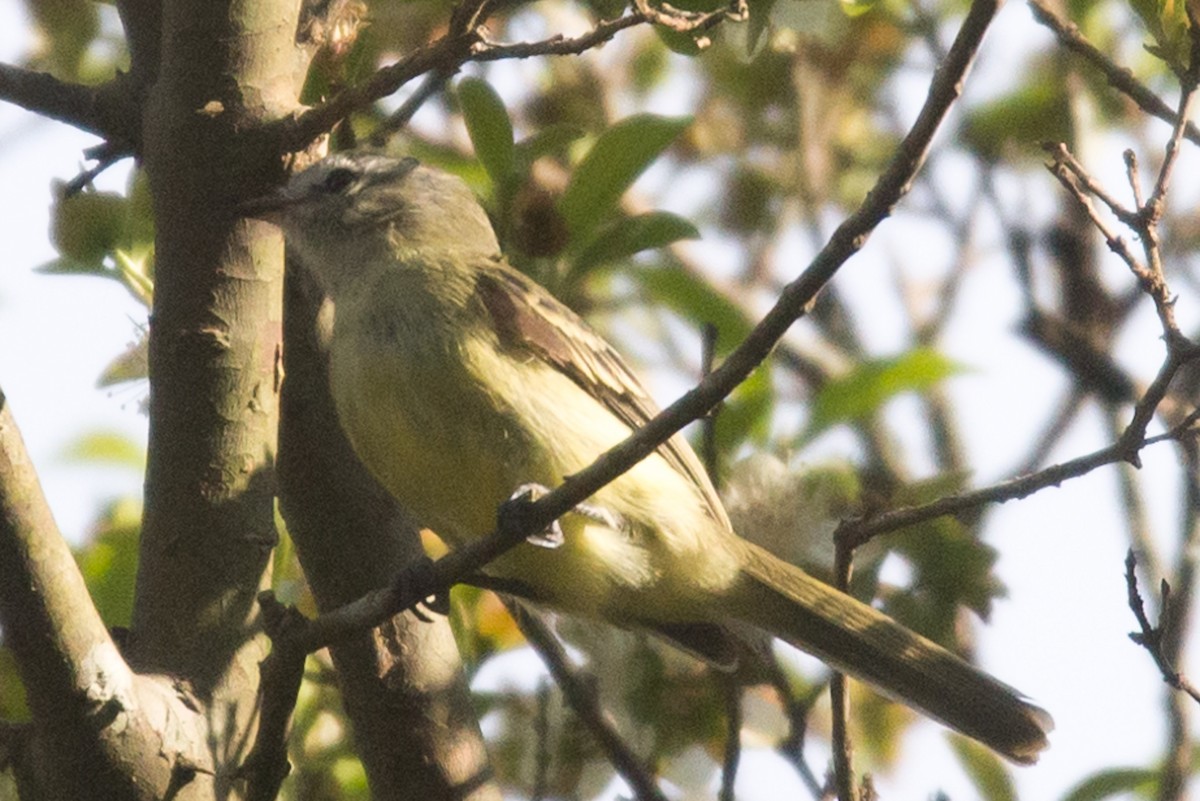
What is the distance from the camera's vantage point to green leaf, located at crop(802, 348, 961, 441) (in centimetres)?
429

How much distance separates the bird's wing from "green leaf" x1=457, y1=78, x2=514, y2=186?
28 cm

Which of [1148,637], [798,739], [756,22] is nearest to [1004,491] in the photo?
[1148,637]

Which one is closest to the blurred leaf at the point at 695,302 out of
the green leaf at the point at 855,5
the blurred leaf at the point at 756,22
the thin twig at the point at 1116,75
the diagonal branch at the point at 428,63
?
the green leaf at the point at 855,5

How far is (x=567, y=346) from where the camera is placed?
4055mm

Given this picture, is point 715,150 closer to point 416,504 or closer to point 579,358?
point 579,358

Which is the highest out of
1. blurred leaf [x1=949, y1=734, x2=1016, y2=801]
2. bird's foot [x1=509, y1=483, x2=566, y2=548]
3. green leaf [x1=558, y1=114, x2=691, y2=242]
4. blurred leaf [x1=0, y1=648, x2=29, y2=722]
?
green leaf [x1=558, y1=114, x2=691, y2=242]

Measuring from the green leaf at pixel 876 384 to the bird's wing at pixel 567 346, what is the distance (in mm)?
438

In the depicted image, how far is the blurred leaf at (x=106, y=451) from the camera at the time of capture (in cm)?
520

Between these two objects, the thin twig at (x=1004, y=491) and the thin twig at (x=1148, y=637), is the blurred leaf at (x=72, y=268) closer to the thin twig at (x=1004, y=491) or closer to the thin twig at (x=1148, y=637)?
the thin twig at (x=1004, y=491)

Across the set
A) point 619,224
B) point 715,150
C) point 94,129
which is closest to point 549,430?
point 619,224

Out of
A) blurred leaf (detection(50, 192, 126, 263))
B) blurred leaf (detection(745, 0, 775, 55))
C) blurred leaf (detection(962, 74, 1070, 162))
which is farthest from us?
blurred leaf (detection(962, 74, 1070, 162))

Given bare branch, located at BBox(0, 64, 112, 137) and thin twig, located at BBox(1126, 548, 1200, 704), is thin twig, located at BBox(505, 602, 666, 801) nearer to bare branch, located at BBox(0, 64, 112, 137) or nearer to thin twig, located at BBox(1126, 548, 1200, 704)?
thin twig, located at BBox(1126, 548, 1200, 704)

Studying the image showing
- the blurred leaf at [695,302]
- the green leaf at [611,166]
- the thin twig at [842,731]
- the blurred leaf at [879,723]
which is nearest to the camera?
the thin twig at [842,731]

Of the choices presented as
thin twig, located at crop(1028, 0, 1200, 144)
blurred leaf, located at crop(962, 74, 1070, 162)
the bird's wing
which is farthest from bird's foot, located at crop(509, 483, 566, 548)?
blurred leaf, located at crop(962, 74, 1070, 162)
